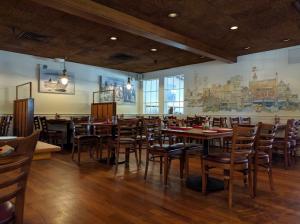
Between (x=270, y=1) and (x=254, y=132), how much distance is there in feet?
7.19

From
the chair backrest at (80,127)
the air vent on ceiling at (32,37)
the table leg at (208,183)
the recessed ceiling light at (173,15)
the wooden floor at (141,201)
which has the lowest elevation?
the wooden floor at (141,201)

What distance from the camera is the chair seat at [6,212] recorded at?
1.14 m

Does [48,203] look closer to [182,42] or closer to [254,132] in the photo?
[254,132]

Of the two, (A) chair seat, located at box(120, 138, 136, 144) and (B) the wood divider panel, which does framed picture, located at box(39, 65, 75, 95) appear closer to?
(B) the wood divider panel

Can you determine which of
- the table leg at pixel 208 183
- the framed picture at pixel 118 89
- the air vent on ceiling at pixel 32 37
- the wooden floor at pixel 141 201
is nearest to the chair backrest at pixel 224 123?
the wooden floor at pixel 141 201

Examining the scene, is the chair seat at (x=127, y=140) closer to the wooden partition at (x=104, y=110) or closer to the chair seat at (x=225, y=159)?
the chair seat at (x=225, y=159)

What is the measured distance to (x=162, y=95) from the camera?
902cm

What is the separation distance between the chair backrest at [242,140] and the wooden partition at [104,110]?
15.1 feet

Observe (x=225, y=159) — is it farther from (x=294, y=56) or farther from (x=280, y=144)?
(x=294, y=56)

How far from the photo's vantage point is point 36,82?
279 inches

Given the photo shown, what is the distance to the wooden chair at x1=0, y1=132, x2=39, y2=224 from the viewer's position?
100cm

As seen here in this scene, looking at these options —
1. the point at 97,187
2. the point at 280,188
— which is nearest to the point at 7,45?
the point at 97,187

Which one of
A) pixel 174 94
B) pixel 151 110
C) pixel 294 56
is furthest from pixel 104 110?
pixel 294 56

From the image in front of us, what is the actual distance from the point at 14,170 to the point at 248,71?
676 cm
